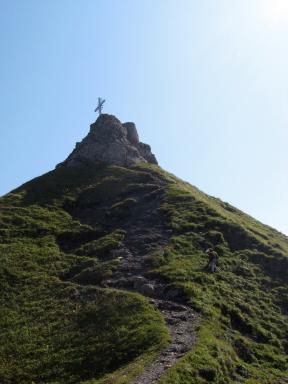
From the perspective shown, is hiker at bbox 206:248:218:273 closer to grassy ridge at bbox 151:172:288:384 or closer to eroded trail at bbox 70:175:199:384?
grassy ridge at bbox 151:172:288:384

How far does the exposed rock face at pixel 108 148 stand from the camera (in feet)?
308

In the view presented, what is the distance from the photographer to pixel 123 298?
4434 cm

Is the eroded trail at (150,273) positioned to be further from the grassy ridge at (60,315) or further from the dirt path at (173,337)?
the grassy ridge at (60,315)

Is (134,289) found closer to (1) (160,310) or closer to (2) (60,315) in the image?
(1) (160,310)

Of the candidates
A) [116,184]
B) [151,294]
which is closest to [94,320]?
[151,294]

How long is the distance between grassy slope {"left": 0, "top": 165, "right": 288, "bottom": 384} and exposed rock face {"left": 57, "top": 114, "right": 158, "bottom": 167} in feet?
49.6

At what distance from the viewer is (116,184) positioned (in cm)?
8162

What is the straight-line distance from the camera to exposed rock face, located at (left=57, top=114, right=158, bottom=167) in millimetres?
93750

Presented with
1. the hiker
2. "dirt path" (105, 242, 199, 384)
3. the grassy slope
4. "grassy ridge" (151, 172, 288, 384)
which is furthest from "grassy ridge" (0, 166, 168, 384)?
the hiker

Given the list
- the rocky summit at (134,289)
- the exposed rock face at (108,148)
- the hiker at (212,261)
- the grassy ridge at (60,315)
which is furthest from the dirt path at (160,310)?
the exposed rock face at (108,148)

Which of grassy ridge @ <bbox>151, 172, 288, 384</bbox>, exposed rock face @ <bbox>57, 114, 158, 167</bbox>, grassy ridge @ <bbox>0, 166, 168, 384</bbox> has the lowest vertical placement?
grassy ridge @ <bbox>0, 166, 168, 384</bbox>

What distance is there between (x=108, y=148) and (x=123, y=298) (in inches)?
2078

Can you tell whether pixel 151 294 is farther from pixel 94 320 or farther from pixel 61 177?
pixel 61 177

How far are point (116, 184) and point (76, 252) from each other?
23.1 m
